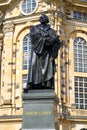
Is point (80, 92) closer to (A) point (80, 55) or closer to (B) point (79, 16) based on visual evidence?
(A) point (80, 55)

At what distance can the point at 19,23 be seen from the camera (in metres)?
35.0

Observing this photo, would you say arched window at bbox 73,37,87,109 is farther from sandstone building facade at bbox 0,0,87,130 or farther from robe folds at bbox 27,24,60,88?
robe folds at bbox 27,24,60,88

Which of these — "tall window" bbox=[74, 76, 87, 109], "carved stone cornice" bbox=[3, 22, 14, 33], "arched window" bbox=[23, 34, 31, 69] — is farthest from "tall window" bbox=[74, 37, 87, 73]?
"carved stone cornice" bbox=[3, 22, 14, 33]

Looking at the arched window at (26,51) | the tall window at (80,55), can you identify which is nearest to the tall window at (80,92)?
the tall window at (80,55)

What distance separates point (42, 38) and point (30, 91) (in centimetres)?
192

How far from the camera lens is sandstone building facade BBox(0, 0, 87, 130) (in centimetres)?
3303

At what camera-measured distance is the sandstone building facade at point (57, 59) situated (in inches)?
1300

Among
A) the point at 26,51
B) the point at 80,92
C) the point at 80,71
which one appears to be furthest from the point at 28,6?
the point at 80,92

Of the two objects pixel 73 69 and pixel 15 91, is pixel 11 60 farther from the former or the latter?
pixel 73 69

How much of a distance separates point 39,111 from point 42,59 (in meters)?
1.90

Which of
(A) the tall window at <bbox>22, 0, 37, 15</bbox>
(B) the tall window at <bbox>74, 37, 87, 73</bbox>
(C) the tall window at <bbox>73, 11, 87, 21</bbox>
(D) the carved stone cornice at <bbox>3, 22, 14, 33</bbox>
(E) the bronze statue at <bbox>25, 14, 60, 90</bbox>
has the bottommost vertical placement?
(E) the bronze statue at <bbox>25, 14, 60, 90</bbox>

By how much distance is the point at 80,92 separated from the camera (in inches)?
1373

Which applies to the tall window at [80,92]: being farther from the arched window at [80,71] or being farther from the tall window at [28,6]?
the tall window at [28,6]

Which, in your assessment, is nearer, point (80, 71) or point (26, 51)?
point (26, 51)
